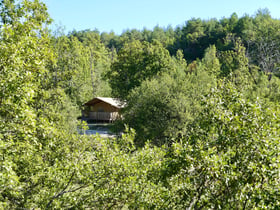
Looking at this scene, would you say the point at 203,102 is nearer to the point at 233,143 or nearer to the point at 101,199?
the point at 233,143

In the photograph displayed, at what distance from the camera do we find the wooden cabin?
5481 cm

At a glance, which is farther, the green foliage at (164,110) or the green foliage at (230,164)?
the green foliage at (164,110)

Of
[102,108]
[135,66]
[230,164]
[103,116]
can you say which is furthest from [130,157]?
[102,108]

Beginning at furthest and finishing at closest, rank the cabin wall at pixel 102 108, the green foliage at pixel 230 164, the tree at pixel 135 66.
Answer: the cabin wall at pixel 102 108
the tree at pixel 135 66
the green foliage at pixel 230 164

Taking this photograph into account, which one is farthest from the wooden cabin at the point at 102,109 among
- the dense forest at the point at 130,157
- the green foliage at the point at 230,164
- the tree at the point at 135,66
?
the green foliage at the point at 230,164

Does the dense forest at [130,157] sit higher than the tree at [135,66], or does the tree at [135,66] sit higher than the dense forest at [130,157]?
the tree at [135,66]

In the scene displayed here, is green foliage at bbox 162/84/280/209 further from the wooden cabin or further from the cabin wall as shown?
the cabin wall

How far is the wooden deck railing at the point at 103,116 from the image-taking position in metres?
55.3

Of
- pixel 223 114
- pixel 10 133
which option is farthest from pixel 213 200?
pixel 10 133

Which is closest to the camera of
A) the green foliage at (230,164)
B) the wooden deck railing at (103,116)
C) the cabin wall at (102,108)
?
the green foliage at (230,164)

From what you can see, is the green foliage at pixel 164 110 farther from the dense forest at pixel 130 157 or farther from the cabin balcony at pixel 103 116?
the cabin balcony at pixel 103 116

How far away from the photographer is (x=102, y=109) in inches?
2233

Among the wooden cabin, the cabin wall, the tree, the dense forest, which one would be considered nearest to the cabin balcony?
the wooden cabin

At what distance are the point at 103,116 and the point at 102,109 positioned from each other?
1430 millimetres
